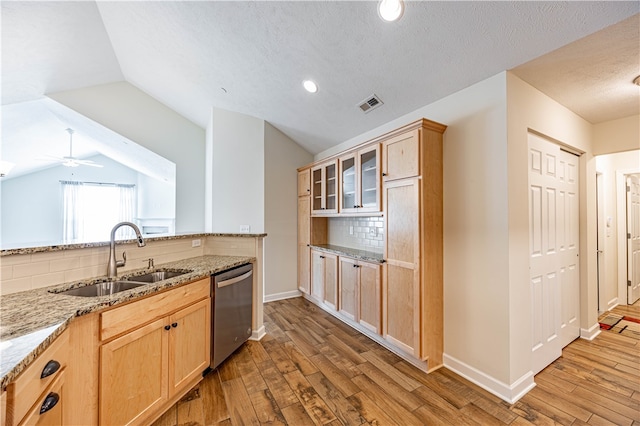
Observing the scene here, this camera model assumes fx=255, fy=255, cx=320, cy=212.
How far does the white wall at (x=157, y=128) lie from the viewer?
154 inches

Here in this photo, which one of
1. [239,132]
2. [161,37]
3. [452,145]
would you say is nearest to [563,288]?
[452,145]

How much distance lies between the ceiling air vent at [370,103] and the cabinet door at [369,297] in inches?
69.7

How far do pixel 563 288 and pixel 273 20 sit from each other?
12.3ft

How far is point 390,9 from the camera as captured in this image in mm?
1802

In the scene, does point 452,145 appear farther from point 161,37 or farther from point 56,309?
point 161,37

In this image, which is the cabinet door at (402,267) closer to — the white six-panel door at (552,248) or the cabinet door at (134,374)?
the white six-panel door at (552,248)

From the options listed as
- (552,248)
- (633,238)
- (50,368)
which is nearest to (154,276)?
(50,368)

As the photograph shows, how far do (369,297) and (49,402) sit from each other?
240 centimetres

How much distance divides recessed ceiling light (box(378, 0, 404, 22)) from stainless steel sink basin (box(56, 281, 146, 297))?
2.67 m

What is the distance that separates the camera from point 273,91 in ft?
10.4

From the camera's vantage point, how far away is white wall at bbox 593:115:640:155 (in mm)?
2625

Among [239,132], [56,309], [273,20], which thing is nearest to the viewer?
[56,309]

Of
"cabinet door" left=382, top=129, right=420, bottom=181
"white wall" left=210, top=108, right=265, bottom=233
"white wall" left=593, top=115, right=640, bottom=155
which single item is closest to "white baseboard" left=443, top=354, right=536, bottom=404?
"cabinet door" left=382, top=129, right=420, bottom=181

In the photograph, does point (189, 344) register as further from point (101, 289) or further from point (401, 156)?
point (401, 156)
